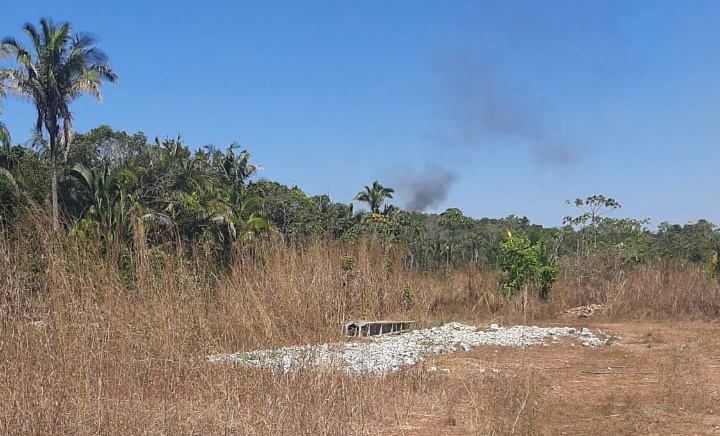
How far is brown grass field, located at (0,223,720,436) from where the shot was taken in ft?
10.5

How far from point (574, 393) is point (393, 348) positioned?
2217mm

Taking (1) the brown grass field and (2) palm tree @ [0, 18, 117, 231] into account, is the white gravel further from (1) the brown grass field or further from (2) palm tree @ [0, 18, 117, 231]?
(2) palm tree @ [0, 18, 117, 231]

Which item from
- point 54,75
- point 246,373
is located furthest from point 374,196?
point 246,373

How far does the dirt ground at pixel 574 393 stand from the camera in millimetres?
4395

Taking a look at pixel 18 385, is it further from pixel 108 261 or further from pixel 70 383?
pixel 108 261

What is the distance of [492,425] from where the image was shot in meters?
4.14

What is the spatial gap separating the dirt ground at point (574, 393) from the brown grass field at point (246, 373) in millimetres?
20

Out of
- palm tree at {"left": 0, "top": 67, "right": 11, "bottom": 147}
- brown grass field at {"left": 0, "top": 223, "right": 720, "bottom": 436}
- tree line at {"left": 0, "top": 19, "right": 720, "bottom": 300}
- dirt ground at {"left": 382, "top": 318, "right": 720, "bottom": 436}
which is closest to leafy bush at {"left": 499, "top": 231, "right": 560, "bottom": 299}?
tree line at {"left": 0, "top": 19, "right": 720, "bottom": 300}

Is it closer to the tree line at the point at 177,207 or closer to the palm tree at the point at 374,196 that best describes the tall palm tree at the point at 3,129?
the tree line at the point at 177,207

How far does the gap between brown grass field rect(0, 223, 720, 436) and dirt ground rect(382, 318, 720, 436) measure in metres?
0.02

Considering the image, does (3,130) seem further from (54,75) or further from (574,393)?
(574,393)

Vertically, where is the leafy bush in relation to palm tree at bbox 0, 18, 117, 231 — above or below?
below

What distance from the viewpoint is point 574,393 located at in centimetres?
572

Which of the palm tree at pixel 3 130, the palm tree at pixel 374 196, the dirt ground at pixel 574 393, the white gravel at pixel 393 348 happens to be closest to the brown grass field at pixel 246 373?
the dirt ground at pixel 574 393
